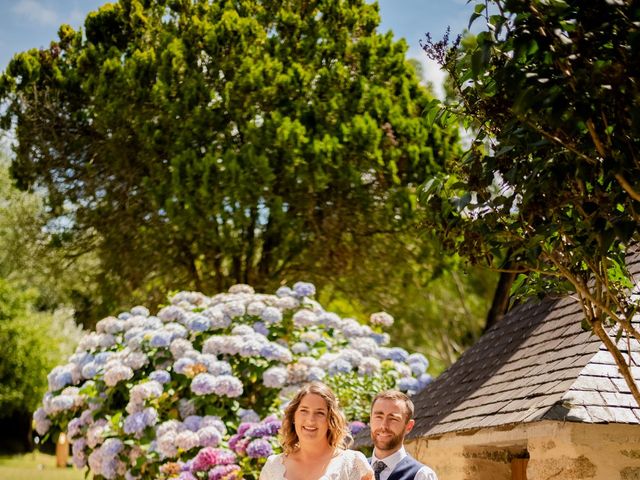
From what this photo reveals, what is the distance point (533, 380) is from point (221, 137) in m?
10.4

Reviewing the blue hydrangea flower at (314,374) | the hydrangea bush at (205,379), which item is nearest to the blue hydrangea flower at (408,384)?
the hydrangea bush at (205,379)

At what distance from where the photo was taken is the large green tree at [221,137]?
14976 millimetres

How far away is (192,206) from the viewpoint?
1451 centimetres

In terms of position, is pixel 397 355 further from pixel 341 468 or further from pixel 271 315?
pixel 341 468

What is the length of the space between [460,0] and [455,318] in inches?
808

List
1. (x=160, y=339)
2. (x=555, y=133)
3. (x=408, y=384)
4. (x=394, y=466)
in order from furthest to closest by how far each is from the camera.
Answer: (x=408, y=384)
(x=160, y=339)
(x=394, y=466)
(x=555, y=133)

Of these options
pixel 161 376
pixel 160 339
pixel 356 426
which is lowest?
pixel 356 426

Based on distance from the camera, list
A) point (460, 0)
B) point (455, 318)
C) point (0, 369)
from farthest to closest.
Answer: point (0, 369)
point (455, 318)
point (460, 0)

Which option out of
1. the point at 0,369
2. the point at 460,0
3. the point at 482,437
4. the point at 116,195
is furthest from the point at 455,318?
the point at 460,0

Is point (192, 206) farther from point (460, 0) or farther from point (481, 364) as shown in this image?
point (460, 0)

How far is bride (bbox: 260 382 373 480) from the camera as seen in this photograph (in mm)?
4121

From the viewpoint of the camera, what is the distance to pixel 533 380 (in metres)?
6.21

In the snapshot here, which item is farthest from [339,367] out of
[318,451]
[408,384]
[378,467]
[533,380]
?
[318,451]

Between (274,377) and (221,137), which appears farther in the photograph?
(221,137)
